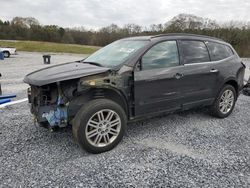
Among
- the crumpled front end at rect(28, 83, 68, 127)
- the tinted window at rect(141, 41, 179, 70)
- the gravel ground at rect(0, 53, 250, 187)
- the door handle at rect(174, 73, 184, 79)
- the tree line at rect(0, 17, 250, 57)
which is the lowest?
the gravel ground at rect(0, 53, 250, 187)

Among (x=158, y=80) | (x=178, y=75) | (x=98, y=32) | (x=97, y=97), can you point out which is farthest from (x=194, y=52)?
(x=98, y=32)

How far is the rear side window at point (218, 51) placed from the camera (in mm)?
4042

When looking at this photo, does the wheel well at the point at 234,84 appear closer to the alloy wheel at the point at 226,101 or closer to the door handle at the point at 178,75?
the alloy wheel at the point at 226,101

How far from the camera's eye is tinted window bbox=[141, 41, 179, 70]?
318 cm

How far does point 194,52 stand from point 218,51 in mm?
776

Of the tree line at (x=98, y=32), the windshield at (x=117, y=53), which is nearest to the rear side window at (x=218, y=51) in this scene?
the windshield at (x=117, y=53)

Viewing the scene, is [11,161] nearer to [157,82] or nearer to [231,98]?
[157,82]

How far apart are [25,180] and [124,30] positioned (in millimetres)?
45528

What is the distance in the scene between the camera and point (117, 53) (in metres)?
3.53

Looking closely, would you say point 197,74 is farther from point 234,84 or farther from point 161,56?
point 234,84

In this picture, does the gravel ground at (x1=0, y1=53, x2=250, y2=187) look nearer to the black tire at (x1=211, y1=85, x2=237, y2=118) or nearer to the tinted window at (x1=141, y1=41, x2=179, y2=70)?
the black tire at (x1=211, y1=85, x2=237, y2=118)

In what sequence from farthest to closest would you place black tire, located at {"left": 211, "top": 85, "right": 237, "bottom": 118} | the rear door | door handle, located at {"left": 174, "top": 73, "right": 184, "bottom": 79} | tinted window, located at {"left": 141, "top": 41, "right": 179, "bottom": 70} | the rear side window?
black tire, located at {"left": 211, "top": 85, "right": 237, "bottom": 118}
the rear side window
the rear door
door handle, located at {"left": 174, "top": 73, "right": 184, "bottom": 79}
tinted window, located at {"left": 141, "top": 41, "right": 179, "bottom": 70}

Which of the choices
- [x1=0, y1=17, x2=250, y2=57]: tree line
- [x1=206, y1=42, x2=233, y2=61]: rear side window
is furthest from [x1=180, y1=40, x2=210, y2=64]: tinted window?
[x1=0, y1=17, x2=250, y2=57]: tree line

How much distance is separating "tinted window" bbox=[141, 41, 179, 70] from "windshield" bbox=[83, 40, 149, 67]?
0.68ft
